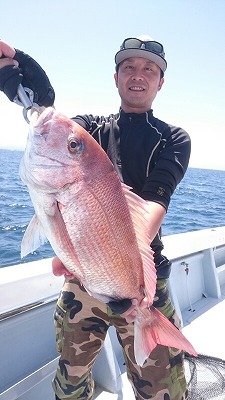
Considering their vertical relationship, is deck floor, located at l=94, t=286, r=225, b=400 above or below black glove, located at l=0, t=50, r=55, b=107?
below

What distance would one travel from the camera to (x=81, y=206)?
1708 mm

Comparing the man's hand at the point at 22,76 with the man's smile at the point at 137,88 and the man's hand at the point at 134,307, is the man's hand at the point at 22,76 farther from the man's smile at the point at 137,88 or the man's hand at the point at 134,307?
the man's hand at the point at 134,307

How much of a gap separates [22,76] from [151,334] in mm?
1771

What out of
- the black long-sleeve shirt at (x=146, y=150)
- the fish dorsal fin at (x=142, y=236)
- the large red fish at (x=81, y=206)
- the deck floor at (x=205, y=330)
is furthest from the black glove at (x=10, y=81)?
the deck floor at (x=205, y=330)

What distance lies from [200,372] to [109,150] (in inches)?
92.3

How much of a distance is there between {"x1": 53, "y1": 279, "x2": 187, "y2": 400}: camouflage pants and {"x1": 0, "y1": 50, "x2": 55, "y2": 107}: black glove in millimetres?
1310

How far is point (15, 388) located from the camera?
2686 millimetres

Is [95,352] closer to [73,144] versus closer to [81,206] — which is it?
[81,206]

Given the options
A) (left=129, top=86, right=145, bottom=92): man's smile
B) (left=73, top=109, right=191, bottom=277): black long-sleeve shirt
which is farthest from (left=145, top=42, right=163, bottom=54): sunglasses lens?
(left=73, top=109, right=191, bottom=277): black long-sleeve shirt

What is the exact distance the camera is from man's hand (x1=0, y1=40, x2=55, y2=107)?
7.30 ft

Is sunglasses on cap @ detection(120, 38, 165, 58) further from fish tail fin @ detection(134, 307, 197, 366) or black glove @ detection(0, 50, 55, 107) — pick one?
fish tail fin @ detection(134, 307, 197, 366)

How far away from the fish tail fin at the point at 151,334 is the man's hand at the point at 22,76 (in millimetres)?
1553

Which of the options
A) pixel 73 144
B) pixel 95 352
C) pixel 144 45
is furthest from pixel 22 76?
pixel 95 352

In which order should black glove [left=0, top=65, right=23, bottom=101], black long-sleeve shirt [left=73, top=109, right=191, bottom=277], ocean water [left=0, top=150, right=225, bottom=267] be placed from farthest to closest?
1. ocean water [left=0, top=150, right=225, bottom=267]
2. black long-sleeve shirt [left=73, top=109, right=191, bottom=277]
3. black glove [left=0, top=65, right=23, bottom=101]
